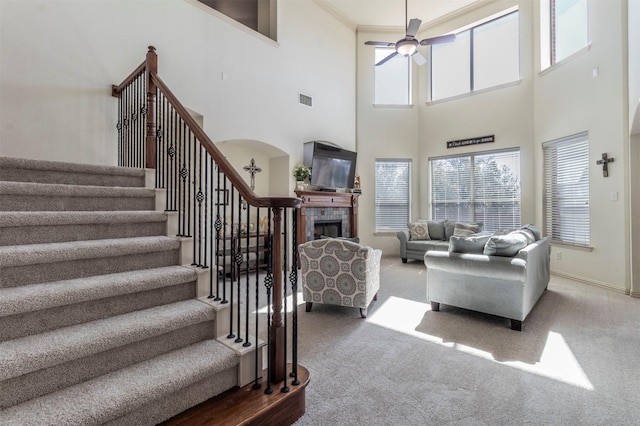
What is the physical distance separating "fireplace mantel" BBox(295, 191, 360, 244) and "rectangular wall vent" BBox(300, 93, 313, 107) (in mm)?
1816

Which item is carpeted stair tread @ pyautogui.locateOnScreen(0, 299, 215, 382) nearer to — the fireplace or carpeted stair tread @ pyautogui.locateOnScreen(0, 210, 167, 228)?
carpeted stair tread @ pyautogui.locateOnScreen(0, 210, 167, 228)

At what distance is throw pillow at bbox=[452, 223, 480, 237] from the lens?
6.21 meters

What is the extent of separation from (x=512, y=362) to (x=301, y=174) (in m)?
4.37

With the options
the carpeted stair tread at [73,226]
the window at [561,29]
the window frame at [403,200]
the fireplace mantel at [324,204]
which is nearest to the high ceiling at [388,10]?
the window at [561,29]

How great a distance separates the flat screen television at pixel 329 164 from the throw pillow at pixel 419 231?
1621 mm

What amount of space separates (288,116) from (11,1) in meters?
3.77

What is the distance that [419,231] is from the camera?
6.78m

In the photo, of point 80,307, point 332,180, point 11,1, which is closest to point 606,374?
point 80,307

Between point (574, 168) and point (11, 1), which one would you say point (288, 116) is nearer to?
point (11, 1)

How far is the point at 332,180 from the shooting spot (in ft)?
21.3

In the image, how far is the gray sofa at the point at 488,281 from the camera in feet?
9.93

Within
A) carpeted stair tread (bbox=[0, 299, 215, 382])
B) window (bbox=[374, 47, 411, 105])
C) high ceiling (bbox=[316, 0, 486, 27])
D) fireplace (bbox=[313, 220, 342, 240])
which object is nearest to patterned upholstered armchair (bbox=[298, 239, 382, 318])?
carpeted stair tread (bbox=[0, 299, 215, 382])

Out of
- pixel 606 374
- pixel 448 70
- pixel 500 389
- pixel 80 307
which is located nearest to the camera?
pixel 80 307

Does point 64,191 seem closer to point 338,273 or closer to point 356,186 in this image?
point 338,273
